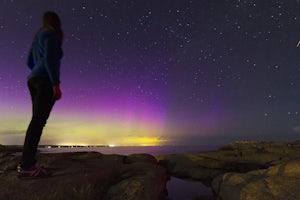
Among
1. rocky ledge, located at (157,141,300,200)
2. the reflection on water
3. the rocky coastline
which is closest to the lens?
the rocky coastline

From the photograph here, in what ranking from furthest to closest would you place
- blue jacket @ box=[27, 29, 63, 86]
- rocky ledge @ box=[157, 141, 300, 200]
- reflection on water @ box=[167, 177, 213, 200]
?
reflection on water @ box=[167, 177, 213, 200]
rocky ledge @ box=[157, 141, 300, 200]
blue jacket @ box=[27, 29, 63, 86]

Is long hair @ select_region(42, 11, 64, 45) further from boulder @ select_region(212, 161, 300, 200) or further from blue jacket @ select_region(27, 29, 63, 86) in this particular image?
boulder @ select_region(212, 161, 300, 200)

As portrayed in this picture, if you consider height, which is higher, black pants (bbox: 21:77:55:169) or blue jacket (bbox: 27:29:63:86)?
blue jacket (bbox: 27:29:63:86)

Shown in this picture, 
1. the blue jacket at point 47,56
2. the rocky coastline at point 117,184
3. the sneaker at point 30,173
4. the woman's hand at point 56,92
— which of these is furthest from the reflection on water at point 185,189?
the blue jacket at point 47,56

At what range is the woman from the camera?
6121 mm

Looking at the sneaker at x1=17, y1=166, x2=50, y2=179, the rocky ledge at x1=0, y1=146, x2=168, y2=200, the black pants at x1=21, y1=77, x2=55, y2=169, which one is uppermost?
the black pants at x1=21, y1=77, x2=55, y2=169

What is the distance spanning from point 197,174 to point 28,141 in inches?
358

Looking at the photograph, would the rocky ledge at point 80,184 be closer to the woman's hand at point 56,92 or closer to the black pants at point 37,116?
the black pants at point 37,116

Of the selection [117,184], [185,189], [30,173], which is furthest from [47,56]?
[185,189]

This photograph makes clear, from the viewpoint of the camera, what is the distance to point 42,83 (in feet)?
20.6

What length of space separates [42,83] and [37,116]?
790 mm

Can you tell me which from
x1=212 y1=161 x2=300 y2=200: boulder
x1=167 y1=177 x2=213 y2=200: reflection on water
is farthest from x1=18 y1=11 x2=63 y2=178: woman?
x1=212 y1=161 x2=300 y2=200: boulder

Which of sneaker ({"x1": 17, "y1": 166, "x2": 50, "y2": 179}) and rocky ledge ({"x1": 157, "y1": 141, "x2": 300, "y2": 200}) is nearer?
sneaker ({"x1": 17, "y1": 166, "x2": 50, "y2": 179})

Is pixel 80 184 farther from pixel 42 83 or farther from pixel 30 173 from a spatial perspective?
pixel 42 83
